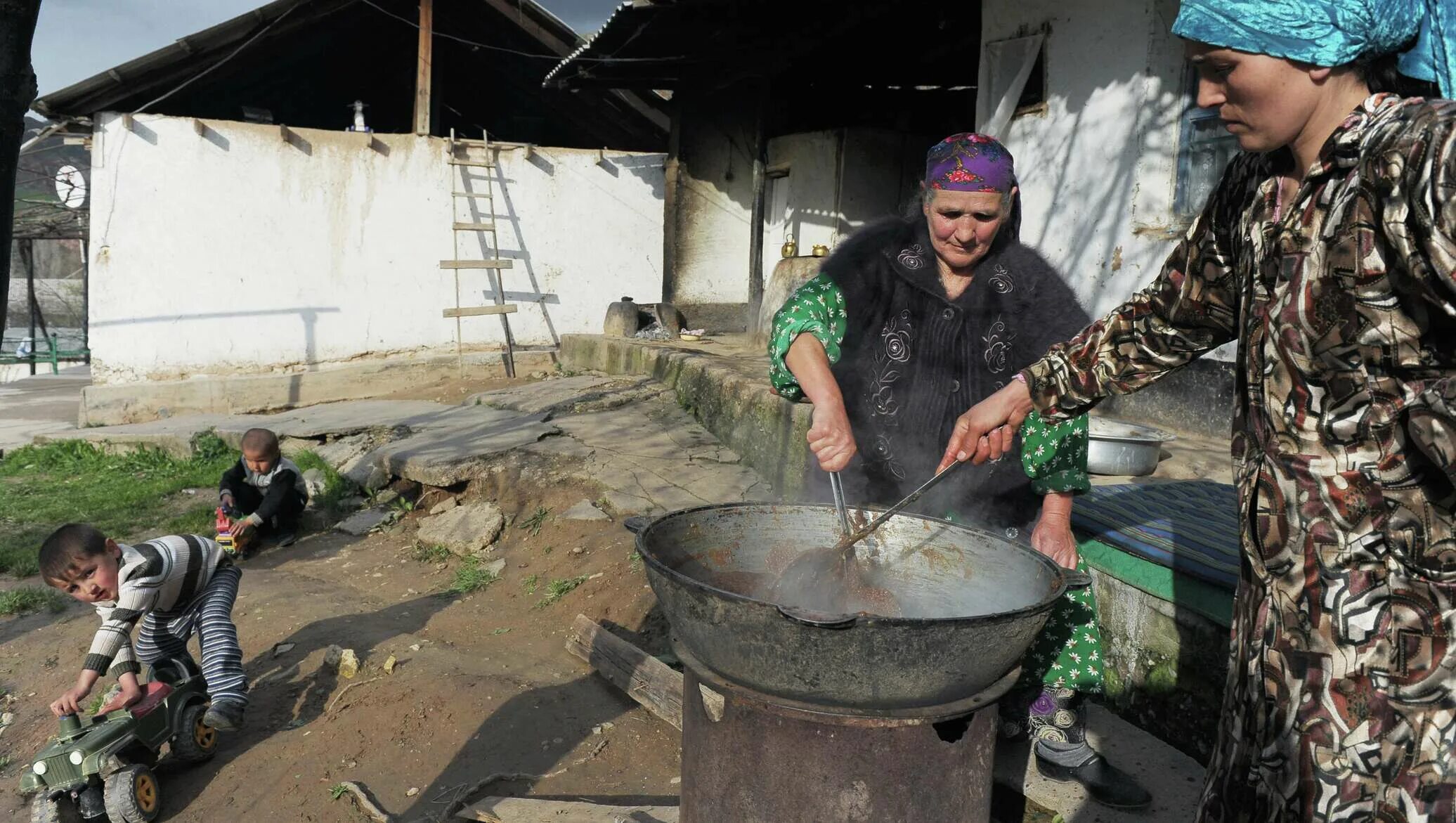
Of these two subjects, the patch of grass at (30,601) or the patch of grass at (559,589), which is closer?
the patch of grass at (559,589)

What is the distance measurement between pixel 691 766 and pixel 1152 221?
487 cm

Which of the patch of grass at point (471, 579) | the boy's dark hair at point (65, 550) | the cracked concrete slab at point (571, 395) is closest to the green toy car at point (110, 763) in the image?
the boy's dark hair at point (65, 550)

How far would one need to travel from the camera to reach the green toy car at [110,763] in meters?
3.15

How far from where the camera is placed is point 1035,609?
167cm

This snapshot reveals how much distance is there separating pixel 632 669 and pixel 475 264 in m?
9.10

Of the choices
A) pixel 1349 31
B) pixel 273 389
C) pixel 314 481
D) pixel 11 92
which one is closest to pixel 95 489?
pixel 314 481

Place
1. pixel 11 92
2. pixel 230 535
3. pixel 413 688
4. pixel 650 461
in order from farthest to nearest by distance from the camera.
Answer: pixel 650 461 < pixel 230 535 < pixel 413 688 < pixel 11 92

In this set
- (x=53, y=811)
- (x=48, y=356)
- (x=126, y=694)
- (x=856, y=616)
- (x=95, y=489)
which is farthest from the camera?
(x=48, y=356)

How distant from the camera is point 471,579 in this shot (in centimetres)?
533

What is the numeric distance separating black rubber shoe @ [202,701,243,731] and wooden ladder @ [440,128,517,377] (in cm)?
834

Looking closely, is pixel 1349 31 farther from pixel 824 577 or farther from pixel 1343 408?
pixel 824 577

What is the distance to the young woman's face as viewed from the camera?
1257 millimetres

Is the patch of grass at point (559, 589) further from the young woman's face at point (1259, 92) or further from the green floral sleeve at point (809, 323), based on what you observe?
the young woman's face at point (1259, 92)

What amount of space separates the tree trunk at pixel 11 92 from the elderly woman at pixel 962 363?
5.47ft
